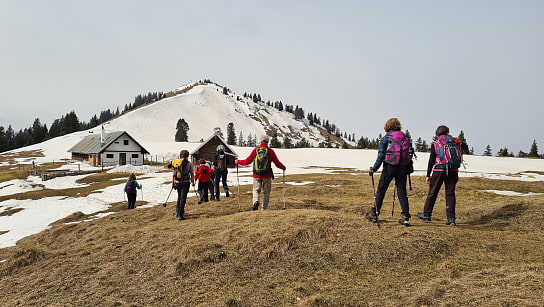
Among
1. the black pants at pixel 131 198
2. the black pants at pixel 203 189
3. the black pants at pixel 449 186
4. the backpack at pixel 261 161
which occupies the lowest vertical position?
the black pants at pixel 131 198

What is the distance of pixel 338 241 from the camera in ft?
25.0

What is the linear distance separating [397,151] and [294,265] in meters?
4.41

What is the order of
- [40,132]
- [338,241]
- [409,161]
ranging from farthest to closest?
1. [40,132]
2. [409,161]
3. [338,241]

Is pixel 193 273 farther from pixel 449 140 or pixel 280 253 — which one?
pixel 449 140

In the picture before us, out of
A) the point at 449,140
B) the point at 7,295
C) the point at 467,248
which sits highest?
the point at 449,140

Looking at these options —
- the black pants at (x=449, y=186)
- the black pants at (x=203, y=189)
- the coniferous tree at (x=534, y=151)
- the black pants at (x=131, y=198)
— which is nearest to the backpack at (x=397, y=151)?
the black pants at (x=449, y=186)

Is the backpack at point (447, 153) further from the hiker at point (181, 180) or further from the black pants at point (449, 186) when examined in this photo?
the hiker at point (181, 180)

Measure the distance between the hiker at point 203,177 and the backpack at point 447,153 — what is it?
11.1m

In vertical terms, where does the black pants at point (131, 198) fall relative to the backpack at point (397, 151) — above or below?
below

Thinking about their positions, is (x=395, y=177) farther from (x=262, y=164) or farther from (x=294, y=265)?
(x=262, y=164)

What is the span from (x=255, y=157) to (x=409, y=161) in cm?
536

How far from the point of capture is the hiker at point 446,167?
364 inches

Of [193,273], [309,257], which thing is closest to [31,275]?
[193,273]

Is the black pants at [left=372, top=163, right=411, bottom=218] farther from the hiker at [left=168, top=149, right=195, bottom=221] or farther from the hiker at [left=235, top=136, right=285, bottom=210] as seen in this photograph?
the hiker at [left=168, top=149, right=195, bottom=221]
